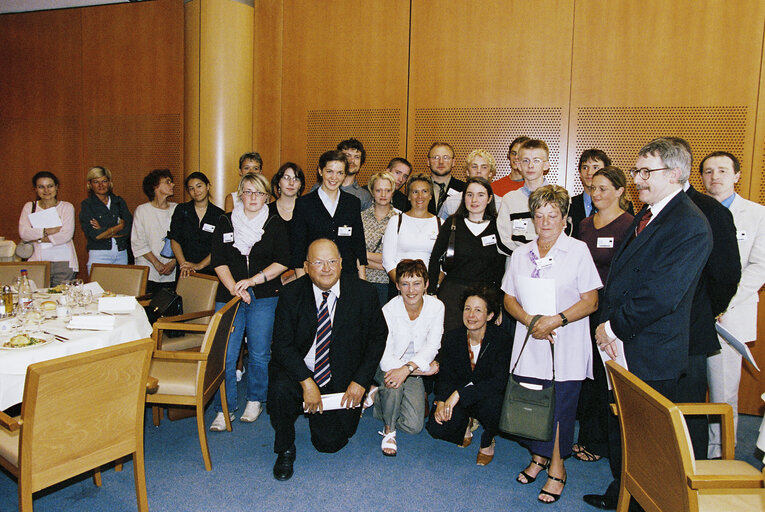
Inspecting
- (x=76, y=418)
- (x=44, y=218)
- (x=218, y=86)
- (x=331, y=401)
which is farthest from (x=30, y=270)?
(x=331, y=401)

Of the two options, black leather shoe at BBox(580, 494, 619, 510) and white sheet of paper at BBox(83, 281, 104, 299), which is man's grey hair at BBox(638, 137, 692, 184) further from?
white sheet of paper at BBox(83, 281, 104, 299)

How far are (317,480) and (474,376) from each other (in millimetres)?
1148

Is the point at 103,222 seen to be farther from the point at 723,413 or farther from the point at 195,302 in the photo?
the point at 723,413

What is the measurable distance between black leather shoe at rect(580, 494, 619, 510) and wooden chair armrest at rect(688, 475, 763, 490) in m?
1.17

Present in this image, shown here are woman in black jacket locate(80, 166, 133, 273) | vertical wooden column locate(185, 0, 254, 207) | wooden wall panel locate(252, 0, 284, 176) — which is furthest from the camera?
wooden wall panel locate(252, 0, 284, 176)

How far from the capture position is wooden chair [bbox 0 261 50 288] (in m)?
4.23

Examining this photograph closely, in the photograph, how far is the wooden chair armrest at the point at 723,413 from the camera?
7.10 ft

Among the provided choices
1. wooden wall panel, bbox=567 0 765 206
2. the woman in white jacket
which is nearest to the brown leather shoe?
the woman in white jacket

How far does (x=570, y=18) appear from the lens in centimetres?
484

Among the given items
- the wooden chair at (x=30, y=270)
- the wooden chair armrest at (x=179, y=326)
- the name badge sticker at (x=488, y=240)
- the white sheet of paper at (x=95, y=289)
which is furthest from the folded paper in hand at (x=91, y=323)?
the name badge sticker at (x=488, y=240)

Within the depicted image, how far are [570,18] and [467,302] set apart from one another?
→ 3.22 meters

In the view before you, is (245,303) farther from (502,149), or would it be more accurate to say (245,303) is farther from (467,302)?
(502,149)

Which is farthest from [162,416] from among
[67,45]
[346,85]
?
[67,45]

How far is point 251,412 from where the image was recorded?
3750 mm
